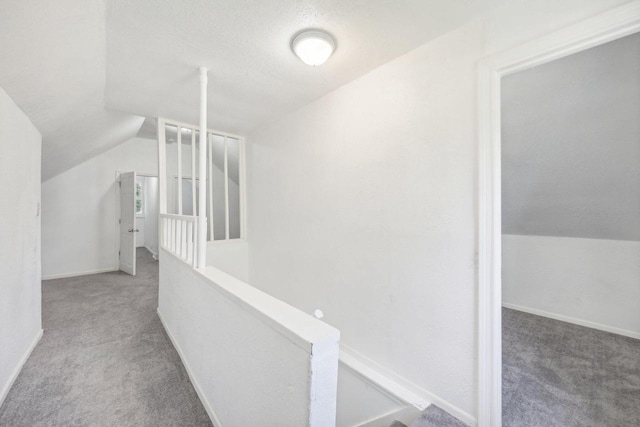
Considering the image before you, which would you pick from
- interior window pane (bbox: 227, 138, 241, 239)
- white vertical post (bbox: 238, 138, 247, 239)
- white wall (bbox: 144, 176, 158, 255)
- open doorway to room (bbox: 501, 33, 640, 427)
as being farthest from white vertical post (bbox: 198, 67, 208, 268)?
white wall (bbox: 144, 176, 158, 255)

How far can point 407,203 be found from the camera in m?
1.76

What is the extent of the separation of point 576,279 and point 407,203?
8.34 feet

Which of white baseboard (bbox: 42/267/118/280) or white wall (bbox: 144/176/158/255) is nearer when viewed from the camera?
white baseboard (bbox: 42/267/118/280)

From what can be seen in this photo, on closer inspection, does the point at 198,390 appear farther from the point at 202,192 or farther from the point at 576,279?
the point at 576,279

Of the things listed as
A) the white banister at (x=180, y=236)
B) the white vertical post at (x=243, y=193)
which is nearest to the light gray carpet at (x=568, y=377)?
the white banister at (x=180, y=236)

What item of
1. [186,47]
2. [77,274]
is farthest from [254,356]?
[77,274]

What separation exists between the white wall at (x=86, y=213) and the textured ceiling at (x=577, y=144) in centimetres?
626

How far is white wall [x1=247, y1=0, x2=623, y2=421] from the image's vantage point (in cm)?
146

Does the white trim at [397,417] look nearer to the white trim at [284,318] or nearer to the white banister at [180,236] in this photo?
the white trim at [284,318]

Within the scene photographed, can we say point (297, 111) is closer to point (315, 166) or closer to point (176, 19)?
point (315, 166)

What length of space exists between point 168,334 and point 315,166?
2.24 m

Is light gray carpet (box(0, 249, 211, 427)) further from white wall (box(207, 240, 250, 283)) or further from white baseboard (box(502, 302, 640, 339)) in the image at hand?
white baseboard (box(502, 302, 640, 339))

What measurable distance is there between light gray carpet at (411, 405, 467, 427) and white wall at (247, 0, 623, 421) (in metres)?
0.06

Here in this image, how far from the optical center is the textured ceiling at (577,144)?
1660mm
